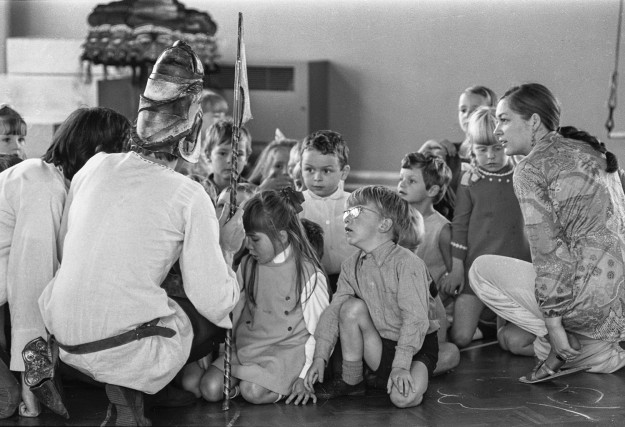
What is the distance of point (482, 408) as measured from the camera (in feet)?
10.9

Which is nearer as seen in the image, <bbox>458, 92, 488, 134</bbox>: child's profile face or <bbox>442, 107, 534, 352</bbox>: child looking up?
<bbox>442, 107, 534, 352</bbox>: child looking up

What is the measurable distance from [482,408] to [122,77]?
220 inches

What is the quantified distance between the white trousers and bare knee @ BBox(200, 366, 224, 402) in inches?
49.2

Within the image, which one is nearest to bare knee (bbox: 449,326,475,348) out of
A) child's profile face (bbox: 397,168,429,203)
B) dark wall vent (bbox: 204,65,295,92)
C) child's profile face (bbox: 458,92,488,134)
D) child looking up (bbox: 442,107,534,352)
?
child looking up (bbox: 442,107,534,352)

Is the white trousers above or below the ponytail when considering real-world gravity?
below

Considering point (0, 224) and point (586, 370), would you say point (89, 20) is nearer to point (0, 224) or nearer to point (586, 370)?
point (0, 224)

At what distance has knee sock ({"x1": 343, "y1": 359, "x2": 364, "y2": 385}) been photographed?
11.2 ft

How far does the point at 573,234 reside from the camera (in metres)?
3.62

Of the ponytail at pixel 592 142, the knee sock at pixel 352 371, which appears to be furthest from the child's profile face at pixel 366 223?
the ponytail at pixel 592 142

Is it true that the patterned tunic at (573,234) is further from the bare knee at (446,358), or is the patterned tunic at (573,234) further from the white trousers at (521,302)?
the bare knee at (446,358)

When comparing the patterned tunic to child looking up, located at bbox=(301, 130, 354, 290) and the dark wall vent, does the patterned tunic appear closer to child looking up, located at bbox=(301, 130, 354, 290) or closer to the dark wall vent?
child looking up, located at bbox=(301, 130, 354, 290)

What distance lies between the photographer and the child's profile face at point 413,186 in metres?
4.42

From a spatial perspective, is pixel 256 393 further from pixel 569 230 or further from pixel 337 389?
pixel 569 230

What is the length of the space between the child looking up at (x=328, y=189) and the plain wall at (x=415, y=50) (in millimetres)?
2363
